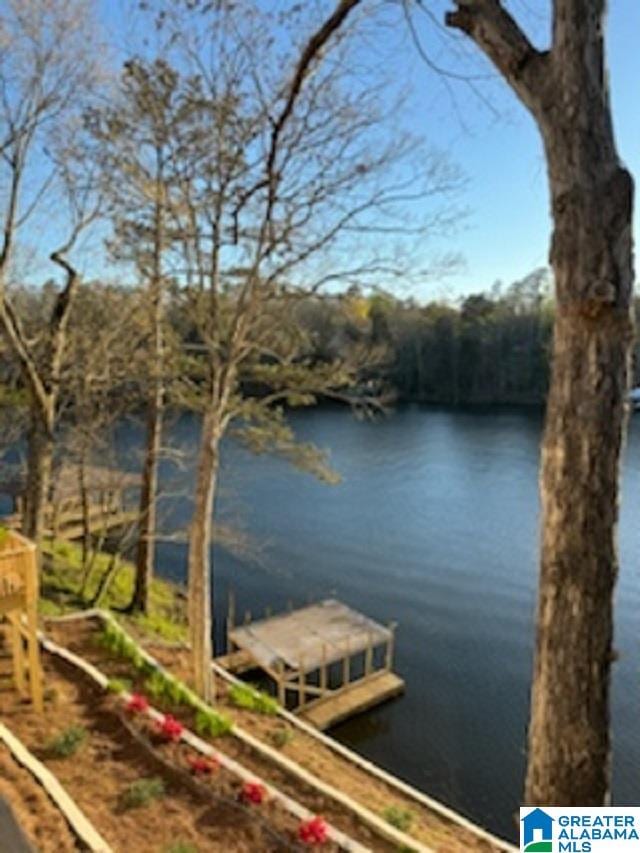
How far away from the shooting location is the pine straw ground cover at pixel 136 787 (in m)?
3.29

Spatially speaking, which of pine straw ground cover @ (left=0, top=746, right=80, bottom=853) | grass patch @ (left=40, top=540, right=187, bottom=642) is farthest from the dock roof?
pine straw ground cover @ (left=0, top=746, right=80, bottom=853)

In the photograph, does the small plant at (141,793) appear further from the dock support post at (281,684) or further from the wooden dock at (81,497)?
the dock support post at (281,684)

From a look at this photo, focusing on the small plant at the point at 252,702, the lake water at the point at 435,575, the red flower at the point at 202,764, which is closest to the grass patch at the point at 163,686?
the red flower at the point at 202,764

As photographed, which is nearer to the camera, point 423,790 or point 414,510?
point 423,790

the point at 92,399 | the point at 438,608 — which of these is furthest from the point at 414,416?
the point at 92,399

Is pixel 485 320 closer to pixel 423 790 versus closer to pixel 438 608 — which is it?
pixel 438 608

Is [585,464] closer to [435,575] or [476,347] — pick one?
[435,575]

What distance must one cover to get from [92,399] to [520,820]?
7.75 meters

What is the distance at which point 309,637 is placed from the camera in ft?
32.8

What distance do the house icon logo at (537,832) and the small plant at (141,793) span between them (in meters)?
2.18

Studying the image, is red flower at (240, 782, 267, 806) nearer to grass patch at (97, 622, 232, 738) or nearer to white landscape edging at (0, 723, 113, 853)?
white landscape edging at (0, 723, 113, 853)

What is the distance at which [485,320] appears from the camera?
3234 centimetres

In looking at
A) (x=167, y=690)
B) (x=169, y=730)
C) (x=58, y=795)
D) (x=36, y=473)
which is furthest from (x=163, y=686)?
(x=36, y=473)

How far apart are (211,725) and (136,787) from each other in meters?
1.15
